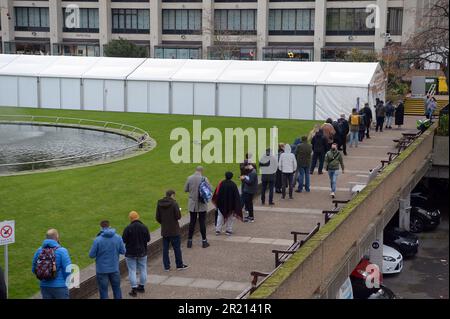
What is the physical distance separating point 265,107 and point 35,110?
14748 millimetres

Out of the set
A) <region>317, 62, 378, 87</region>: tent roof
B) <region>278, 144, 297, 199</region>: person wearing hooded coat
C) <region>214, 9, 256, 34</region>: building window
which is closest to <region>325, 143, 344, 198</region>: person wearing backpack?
<region>278, 144, 297, 199</region>: person wearing hooded coat

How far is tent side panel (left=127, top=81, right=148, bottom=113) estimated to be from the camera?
43062mm

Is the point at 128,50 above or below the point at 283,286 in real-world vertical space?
above

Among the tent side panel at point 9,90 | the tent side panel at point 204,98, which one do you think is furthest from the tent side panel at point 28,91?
the tent side panel at point 204,98

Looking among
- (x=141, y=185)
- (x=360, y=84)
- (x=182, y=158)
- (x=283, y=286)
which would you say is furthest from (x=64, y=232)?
(x=360, y=84)

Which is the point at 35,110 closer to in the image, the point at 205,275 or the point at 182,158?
the point at 182,158

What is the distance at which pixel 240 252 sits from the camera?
13.9 metres

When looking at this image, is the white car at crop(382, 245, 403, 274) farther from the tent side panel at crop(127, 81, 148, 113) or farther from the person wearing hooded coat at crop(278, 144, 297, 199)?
the tent side panel at crop(127, 81, 148, 113)

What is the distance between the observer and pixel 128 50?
72.9 metres

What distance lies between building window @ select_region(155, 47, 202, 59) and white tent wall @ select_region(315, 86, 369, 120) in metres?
41.2

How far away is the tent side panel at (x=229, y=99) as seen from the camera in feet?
135

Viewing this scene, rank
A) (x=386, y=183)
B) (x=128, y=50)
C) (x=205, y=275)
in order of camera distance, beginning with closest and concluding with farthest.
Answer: (x=205, y=275), (x=386, y=183), (x=128, y=50)

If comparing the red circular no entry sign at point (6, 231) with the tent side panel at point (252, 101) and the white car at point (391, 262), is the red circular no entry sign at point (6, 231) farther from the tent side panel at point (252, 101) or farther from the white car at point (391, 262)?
the tent side panel at point (252, 101)

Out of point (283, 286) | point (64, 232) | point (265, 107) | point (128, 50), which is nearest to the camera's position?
point (283, 286)
